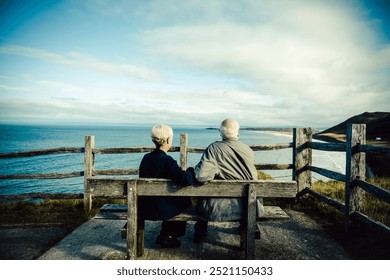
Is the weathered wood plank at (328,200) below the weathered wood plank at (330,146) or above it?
below

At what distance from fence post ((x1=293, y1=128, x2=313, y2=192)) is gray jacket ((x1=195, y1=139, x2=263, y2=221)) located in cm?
315

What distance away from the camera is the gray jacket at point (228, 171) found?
10.1ft

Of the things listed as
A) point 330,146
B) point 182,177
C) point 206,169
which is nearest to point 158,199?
point 182,177

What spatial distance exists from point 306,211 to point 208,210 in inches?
123

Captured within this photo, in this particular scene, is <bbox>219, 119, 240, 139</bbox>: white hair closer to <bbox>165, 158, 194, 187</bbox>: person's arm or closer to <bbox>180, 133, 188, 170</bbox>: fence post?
<bbox>165, 158, 194, 187</bbox>: person's arm

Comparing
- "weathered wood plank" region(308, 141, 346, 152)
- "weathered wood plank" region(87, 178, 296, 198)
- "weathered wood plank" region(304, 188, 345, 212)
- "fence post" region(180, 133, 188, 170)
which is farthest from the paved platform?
"fence post" region(180, 133, 188, 170)

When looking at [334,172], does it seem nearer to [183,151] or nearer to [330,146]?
[330,146]

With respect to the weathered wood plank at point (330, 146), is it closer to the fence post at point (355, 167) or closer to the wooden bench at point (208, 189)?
the fence post at point (355, 167)

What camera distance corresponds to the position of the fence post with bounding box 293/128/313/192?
5.96 metres

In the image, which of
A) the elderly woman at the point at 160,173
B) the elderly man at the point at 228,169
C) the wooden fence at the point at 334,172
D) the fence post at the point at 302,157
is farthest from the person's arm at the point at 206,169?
the fence post at the point at 302,157

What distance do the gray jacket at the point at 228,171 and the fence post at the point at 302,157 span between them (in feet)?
10.3

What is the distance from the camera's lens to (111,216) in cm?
339

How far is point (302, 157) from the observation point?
5.99 metres

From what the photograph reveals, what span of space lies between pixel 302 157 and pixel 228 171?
3.48 meters
